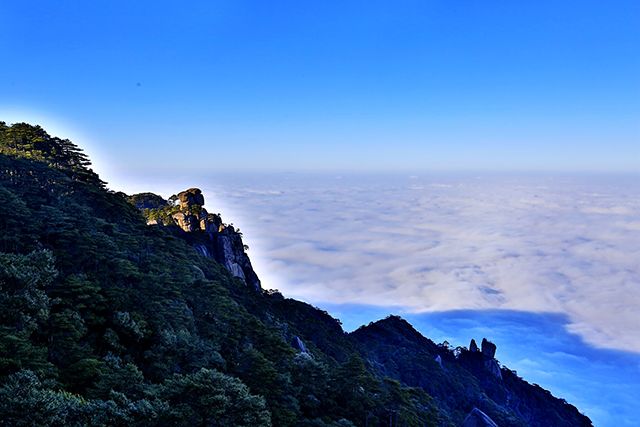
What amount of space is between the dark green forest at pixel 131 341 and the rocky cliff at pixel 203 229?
10.9 metres

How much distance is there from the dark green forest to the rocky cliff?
35.6 feet

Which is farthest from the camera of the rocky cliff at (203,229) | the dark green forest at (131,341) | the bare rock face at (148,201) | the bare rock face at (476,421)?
the bare rock face at (148,201)

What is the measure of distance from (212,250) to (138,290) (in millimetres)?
42334

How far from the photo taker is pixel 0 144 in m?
60.7

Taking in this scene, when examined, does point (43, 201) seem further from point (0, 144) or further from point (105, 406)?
point (105, 406)

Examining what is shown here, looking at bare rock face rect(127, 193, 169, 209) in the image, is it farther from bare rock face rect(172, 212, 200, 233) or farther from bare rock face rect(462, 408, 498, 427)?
bare rock face rect(462, 408, 498, 427)

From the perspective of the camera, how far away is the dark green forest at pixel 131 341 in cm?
1755

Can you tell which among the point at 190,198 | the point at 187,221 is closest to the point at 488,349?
the point at 187,221

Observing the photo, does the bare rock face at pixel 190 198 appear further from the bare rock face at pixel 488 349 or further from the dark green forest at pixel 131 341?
the bare rock face at pixel 488 349

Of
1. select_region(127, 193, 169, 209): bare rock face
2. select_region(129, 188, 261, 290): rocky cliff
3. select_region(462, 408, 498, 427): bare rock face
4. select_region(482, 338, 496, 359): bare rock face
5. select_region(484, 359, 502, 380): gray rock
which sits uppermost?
select_region(127, 193, 169, 209): bare rock face

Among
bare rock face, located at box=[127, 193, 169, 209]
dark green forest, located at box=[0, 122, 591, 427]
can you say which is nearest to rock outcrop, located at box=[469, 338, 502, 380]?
dark green forest, located at box=[0, 122, 591, 427]

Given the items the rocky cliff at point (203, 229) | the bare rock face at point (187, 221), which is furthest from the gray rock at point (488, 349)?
the bare rock face at point (187, 221)

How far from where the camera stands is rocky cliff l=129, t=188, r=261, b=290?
73125mm

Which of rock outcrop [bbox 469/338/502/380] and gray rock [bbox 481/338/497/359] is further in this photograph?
gray rock [bbox 481/338/497/359]
